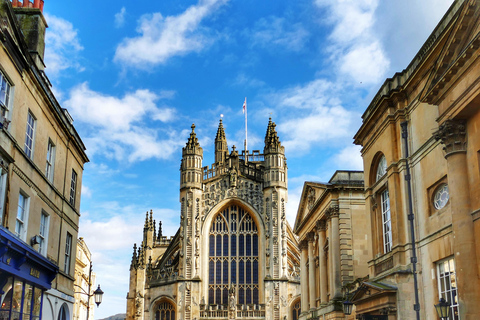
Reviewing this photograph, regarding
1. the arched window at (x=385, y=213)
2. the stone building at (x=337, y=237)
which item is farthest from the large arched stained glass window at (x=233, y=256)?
the arched window at (x=385, y=213)

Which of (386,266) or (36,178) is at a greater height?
(36,178)

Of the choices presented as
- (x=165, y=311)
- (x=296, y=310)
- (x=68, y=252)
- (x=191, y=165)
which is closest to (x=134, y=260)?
(x=165, y=311)

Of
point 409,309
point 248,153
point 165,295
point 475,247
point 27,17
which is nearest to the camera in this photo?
point 475,247

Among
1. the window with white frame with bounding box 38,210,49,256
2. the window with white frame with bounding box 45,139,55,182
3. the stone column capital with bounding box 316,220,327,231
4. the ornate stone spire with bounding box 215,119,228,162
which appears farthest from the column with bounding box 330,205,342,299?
the ornate stone spire with bounding box 215,119,228,162

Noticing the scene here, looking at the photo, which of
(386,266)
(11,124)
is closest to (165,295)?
(386,266)

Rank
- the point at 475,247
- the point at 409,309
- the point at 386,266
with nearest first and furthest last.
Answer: the point at 475,247, the point at 409,309, the point at 386,266

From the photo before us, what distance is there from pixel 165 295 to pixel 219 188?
413 inches

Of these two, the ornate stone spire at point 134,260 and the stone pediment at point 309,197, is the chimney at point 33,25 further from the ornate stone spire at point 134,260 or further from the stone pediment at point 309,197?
the ornate stone spire at point 134,260

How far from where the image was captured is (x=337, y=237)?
28.5 meters

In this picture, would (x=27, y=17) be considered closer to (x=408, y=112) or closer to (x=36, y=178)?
(x=36, y=178)

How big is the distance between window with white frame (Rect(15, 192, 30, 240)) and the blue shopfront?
132 cm

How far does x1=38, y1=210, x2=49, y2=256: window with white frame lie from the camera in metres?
19.3

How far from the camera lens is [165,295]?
1967 inches

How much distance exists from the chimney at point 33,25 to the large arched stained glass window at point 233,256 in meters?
32.1
